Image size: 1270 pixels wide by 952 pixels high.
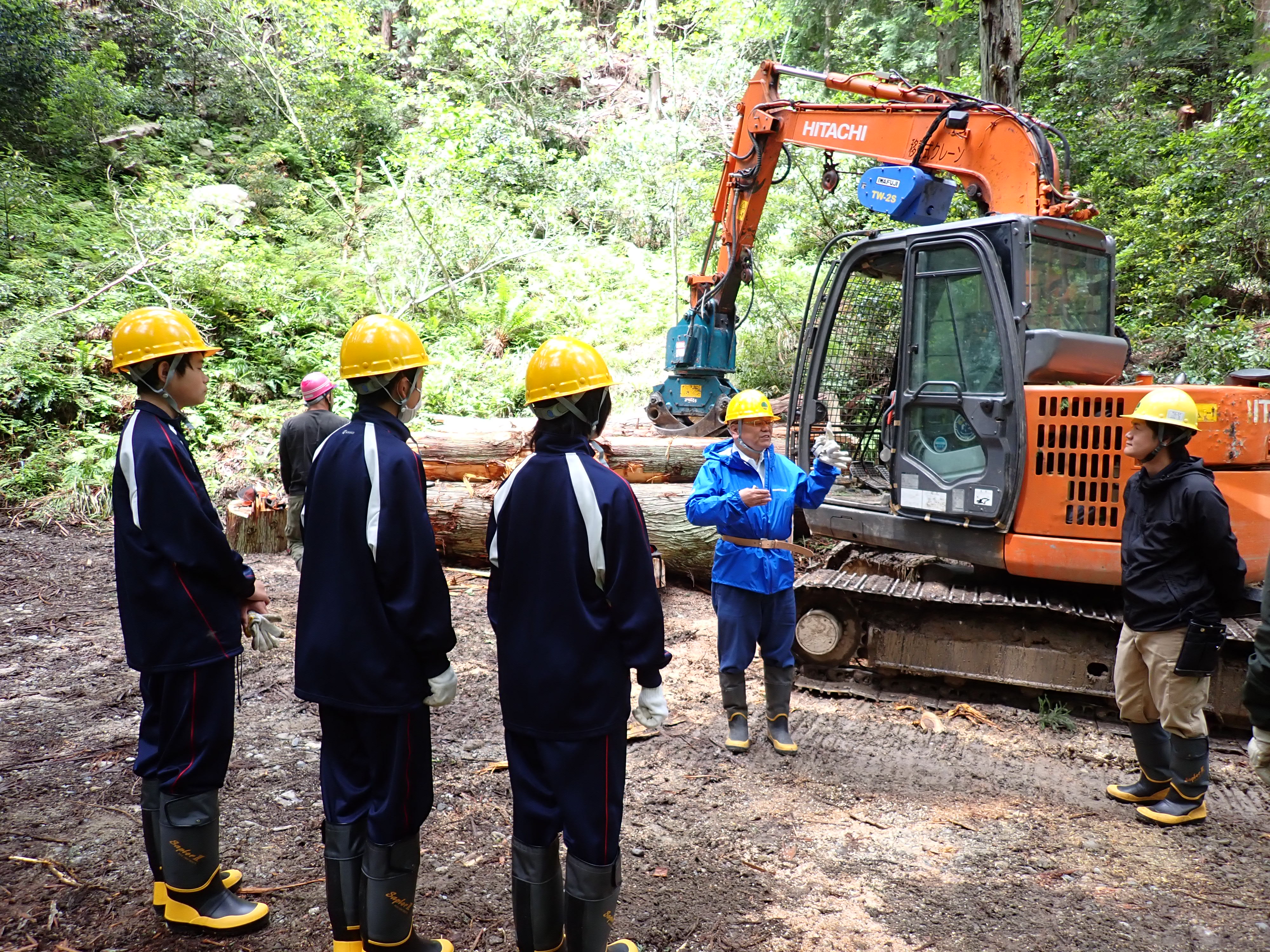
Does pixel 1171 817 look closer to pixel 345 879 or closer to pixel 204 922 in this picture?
pixel 345 879

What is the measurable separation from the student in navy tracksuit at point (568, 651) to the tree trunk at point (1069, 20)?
14.1 meters

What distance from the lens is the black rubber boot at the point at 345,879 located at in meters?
2.59

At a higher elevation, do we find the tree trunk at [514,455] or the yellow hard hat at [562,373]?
the yellow hard hat at [562,373]

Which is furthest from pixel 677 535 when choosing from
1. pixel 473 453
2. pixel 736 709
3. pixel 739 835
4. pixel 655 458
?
pixel 739 835

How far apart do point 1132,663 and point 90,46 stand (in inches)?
875

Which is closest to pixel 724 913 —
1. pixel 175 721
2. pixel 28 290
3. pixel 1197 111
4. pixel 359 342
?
pixel 175 721

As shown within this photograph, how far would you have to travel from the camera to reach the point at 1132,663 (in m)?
3.93

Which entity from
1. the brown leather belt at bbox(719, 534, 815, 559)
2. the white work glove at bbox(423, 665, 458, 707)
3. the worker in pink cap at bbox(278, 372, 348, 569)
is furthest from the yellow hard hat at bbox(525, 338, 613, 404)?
the worker in pink cap at bbox(278, 372, 348, 569)

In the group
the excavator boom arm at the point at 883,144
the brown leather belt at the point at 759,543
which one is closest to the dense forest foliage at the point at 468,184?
the excavator boom arm at the point at 883,144

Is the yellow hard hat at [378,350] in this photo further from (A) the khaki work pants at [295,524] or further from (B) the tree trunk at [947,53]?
(B) the tree trunk at [947,53]

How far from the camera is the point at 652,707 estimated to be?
268 cm

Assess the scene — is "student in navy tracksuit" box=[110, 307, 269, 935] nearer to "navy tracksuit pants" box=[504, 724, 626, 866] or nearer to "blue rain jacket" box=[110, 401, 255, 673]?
"blue rain jacket" box=[110, 401, 255, 673]

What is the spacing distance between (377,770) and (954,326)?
4.00 metres

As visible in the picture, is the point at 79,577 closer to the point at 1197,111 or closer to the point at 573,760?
the point at 573,760
